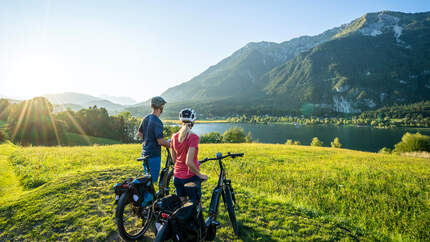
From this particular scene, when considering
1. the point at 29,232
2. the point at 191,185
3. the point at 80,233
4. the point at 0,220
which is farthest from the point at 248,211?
the point at 0,220

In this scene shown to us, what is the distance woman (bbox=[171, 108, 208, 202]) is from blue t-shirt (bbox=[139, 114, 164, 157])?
3.71ft

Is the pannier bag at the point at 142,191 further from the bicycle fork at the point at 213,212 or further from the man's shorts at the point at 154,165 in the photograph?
the bicycle fork at the point at 213,212

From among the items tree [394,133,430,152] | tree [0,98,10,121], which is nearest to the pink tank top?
tree [0,98,10,121]

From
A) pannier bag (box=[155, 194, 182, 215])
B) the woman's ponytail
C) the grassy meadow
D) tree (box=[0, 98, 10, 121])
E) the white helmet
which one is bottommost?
the grassy meadow

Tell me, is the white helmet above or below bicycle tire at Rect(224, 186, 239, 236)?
above

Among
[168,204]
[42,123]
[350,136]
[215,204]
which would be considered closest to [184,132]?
[168,204]

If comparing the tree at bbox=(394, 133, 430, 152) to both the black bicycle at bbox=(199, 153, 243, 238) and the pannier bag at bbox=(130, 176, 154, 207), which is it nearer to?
the black bicycle at bbox=(199, 153, 243, 238)

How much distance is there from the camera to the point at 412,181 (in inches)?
430

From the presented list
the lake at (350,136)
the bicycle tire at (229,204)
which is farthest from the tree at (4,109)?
the lake at (350,136)

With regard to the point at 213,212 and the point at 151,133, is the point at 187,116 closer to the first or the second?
the point at 151,133

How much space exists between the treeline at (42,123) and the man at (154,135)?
36.8 m

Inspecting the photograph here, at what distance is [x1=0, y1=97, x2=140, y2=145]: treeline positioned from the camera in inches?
1447

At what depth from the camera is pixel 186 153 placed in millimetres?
3957

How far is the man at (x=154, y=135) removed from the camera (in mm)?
5055
